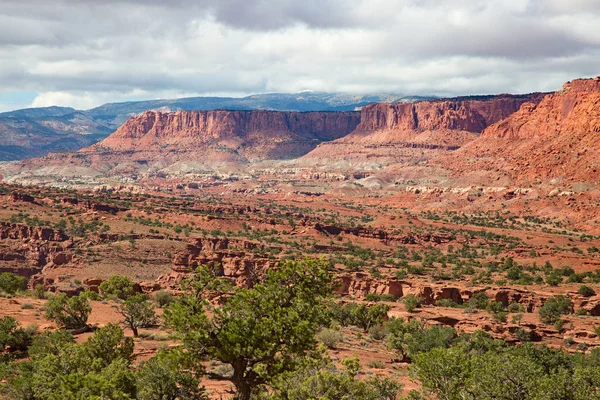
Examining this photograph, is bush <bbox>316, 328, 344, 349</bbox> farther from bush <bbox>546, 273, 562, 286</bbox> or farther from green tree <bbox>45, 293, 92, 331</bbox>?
bush <bbox>546, 273, 562, 286</bbox>

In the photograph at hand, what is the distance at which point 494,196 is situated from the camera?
431ft

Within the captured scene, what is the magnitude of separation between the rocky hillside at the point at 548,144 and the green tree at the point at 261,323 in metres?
110

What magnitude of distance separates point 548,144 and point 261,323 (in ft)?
456

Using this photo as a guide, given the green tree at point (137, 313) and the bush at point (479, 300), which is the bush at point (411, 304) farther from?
the green tree at point (137, 313)

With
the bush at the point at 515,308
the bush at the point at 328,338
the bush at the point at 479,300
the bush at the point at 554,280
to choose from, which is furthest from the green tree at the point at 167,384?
the bush at the point at 554,280

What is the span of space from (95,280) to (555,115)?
138m

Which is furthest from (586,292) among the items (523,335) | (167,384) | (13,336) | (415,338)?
(13,336)

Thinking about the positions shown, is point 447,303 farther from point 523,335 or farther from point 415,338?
point 415,338

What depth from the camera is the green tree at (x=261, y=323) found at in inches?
629

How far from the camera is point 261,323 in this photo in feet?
52.7

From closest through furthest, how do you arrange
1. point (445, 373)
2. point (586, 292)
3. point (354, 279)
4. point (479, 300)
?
point (445, 373) < point (479, 300) < point (586, 292) < point (354, 279)

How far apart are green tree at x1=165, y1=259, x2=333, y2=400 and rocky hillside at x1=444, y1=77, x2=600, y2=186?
362ft

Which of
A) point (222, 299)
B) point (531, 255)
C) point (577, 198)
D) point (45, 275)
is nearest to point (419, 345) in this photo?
point (222, 299)

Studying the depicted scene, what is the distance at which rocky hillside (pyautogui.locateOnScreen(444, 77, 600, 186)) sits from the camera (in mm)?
123250
